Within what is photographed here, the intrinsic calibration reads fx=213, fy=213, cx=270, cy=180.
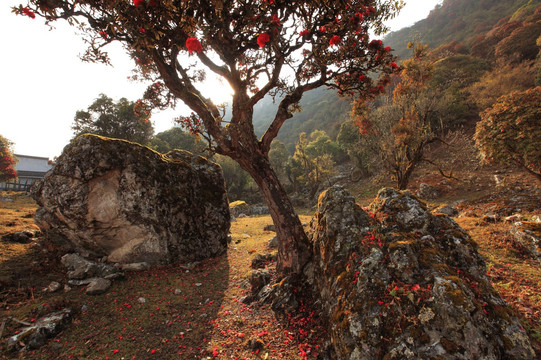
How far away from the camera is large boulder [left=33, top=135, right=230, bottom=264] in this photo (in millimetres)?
8742

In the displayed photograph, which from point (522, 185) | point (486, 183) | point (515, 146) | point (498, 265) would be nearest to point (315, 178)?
point (486, 183)

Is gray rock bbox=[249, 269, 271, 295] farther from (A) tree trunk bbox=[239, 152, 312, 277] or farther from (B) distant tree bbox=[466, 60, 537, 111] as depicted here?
(B) distant tree bbox=[466, 60, 537, 111]

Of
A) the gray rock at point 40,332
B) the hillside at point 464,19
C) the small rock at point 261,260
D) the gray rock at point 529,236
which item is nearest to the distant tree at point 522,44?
the hillside at point 464,19

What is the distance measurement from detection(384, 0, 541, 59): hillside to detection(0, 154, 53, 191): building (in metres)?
89.3

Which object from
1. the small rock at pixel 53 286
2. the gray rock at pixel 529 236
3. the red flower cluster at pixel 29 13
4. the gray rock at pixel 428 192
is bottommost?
the gray rock at pixel 428 192

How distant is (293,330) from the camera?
5.48 m

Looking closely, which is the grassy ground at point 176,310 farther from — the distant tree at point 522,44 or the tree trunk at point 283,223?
the distant tree at point 522,44

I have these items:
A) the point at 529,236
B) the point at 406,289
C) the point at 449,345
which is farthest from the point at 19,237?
the point at 529,236

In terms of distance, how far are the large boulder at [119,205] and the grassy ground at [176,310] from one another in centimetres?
99

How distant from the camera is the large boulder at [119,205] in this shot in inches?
344

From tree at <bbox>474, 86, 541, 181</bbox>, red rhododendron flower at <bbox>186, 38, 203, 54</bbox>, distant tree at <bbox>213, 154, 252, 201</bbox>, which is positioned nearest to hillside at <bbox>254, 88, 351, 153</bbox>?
distant tree at <bbox>213, 154, 252, 201</bbox>

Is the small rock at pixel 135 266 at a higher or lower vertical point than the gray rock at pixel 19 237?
lower

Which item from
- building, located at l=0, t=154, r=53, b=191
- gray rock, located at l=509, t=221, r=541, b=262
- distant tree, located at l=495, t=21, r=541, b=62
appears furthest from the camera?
building, located at l=0, t=154, r=53, b=191

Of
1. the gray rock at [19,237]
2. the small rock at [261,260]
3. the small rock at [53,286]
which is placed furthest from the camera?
the gray rock at [19,237]
